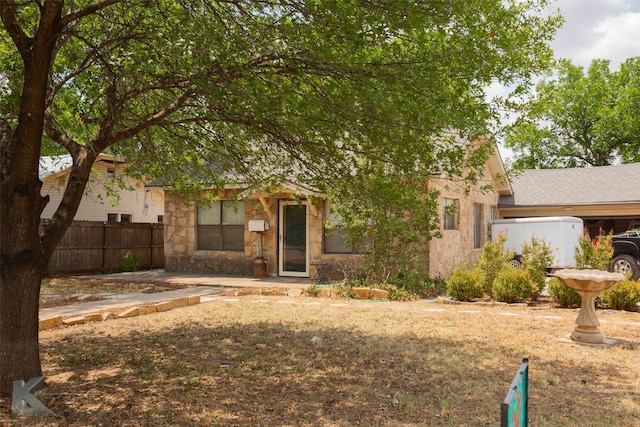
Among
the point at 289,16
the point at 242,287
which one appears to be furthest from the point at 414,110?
the point at 242,287

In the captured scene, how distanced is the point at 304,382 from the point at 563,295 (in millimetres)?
7116

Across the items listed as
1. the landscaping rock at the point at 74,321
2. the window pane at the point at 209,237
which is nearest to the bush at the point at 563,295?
the landscaping rock at the point at 74,321

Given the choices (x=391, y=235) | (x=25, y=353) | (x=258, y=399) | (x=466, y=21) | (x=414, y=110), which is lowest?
(x=258, y=399)

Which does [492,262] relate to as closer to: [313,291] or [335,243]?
[313,291]

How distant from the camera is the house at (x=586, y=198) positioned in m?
18.8

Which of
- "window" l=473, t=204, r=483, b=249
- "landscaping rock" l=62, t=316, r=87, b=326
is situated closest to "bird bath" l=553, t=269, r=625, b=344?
"landscaping rock" l=62, t=316, r=87, b=326

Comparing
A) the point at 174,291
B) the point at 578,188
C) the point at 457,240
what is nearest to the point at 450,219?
the point at 457,240

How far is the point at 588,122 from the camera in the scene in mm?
36469

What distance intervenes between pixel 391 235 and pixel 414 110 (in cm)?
757

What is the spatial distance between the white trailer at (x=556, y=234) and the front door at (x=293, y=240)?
6272 mm

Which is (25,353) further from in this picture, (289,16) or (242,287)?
(242,287)

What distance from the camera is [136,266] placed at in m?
18.6

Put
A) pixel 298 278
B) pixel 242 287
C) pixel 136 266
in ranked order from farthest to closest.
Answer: pixel 136 266, pixel 298 278, pixel 242 287

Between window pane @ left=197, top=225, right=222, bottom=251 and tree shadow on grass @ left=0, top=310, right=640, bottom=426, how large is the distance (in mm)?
8898
